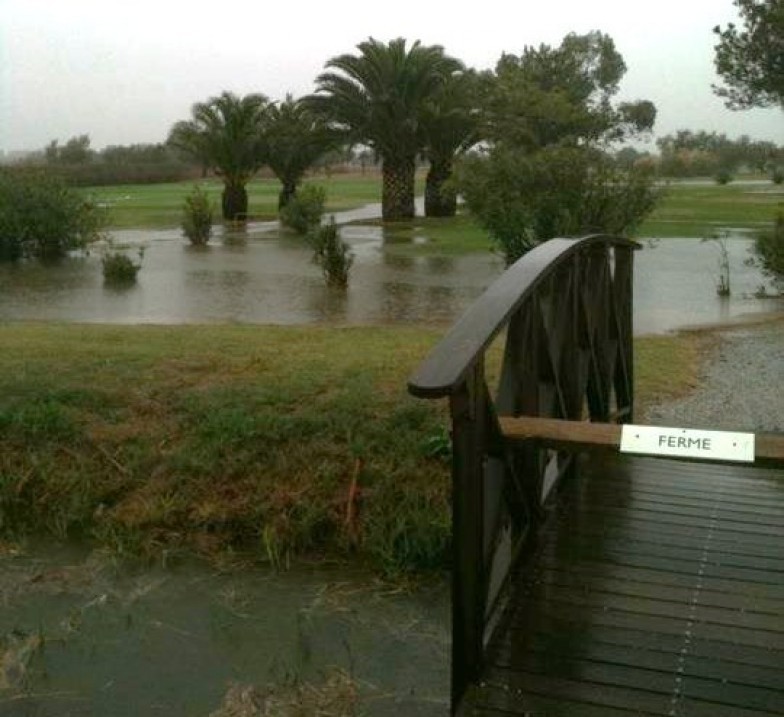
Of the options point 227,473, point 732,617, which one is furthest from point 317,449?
point 732,617

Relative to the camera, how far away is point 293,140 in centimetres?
3189

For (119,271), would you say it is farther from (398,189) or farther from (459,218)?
(459,218)

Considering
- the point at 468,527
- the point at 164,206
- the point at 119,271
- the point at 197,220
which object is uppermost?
the point at 164,206

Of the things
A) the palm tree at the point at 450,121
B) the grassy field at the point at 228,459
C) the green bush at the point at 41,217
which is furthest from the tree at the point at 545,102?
the grassy field at the point at 228,459

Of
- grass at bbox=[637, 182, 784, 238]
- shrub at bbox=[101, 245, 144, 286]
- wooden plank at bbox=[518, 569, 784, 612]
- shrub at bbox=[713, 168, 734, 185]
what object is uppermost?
shrub at bbox=[713, 168, 734, 185]

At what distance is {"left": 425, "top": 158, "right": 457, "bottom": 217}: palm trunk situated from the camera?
3111 centimetres

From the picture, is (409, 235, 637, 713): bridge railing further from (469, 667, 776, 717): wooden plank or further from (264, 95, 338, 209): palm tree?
(264, 95, 338, 209): palm tree

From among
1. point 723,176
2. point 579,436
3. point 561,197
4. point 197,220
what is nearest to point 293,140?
point 197,220

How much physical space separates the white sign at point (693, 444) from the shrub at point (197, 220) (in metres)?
21.5

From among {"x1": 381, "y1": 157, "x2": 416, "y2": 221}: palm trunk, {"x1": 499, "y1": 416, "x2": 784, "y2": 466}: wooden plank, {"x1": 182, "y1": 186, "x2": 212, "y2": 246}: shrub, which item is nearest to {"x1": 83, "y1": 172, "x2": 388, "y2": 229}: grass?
{"x1": 182, "y1": 186, "x2": 212, "y2": 246}: shrub

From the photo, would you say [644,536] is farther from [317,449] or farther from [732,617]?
[317,449]

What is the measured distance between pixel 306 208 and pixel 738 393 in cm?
1937

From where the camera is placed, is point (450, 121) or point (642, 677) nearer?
point (642, 677)

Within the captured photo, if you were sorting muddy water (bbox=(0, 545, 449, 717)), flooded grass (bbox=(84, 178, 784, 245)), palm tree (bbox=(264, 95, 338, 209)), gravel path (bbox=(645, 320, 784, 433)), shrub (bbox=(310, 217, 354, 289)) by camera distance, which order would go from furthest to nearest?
palm tree (bbox=(264, 95, 338, 209)) < flooded grass (bbox=(84, 178, 784, 245)) < shrub (bbox=(310, 217, 354, 289)) < gravel path (bbox=(645, 320, 784, 433)) < muddy water (bbox=(0, 545, 449, 717))
